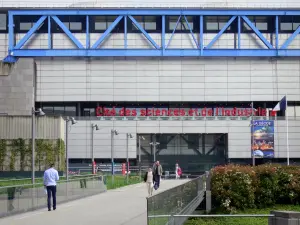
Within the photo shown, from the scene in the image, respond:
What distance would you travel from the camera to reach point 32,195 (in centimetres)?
2194

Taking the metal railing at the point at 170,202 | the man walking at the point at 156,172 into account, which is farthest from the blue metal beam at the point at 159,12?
the metal railing at the point at 170,202

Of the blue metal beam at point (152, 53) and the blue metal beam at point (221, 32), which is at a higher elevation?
the blue metal beam at point (221, 32)

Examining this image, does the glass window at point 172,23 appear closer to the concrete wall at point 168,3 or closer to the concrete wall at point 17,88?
the concrete wall at point 168,3

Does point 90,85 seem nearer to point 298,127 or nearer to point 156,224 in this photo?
point 298,127

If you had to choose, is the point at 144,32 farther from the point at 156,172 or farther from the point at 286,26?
the point at 156,172

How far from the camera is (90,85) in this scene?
8631cm

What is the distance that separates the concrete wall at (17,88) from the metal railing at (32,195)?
53.7 meters

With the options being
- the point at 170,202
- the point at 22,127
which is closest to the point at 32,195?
the point at 170,202

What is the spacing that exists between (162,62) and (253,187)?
6416 cm

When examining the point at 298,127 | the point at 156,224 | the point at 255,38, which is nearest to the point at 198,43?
the point at 255,38

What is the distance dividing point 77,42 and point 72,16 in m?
4.28

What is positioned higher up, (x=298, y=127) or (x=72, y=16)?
(x=72, y=16)

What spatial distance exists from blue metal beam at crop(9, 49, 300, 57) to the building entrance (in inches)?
498

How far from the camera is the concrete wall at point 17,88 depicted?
271ft
